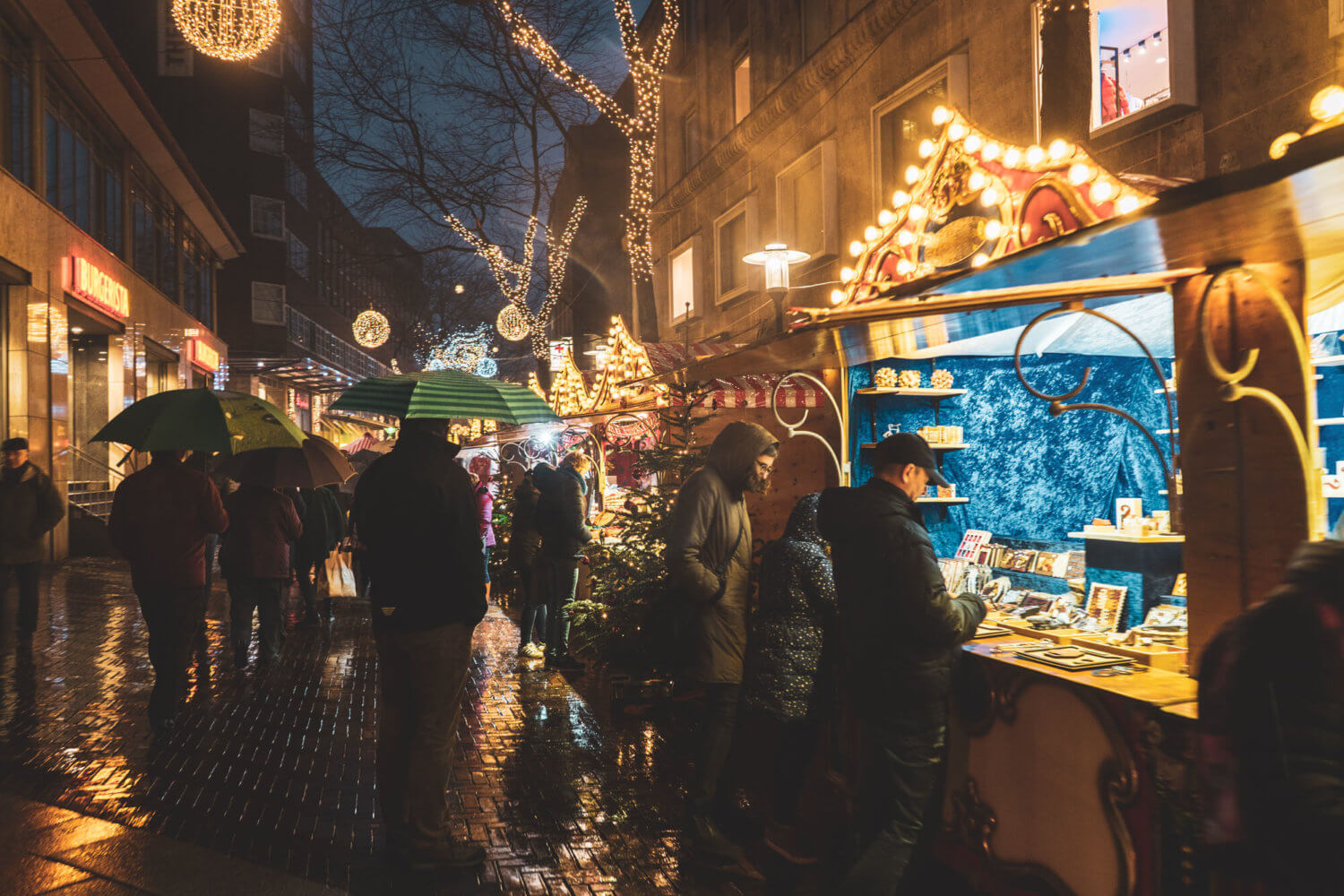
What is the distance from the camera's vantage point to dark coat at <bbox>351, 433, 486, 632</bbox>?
14.4 ft

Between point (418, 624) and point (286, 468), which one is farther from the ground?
point (286, 468)

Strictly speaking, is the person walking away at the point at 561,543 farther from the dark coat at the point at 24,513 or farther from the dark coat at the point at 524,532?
the dark coat at the point at 24,513

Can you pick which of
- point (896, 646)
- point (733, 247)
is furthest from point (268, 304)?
point (896, 646)

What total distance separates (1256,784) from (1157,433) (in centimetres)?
564

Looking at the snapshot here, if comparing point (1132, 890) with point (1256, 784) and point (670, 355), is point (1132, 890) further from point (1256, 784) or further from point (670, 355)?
point (670, 355)

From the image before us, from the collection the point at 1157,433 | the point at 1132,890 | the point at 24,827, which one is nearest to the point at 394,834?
the point at 24,827

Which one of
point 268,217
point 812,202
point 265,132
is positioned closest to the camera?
point 812,202

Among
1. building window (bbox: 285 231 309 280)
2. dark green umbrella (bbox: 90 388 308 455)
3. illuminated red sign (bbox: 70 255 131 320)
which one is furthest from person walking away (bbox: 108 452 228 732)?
building window (bbox: 285 231 309 280)

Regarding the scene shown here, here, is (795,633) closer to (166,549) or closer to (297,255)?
(166,549)

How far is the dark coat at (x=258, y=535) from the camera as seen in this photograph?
28.0 ft

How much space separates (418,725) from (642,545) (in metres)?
3.38

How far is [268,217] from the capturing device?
38688 mm

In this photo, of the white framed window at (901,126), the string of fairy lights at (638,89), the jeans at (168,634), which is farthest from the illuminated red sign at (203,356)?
the jeans at (168,634)

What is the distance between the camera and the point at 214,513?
261 inches
